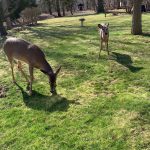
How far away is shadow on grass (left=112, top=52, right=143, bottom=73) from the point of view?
11884mm

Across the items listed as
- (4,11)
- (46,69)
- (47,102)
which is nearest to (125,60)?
(46,69)

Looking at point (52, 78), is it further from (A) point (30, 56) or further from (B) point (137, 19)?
(B) point (137, 19)

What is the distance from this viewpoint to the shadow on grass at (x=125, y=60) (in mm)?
11884

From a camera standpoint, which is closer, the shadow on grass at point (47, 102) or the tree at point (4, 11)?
the shadow on grass at point (47, 102)

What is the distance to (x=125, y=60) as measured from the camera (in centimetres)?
1305

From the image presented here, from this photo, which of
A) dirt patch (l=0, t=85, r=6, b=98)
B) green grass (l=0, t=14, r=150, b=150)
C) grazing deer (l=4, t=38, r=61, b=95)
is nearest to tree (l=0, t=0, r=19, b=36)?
green grass (l=0, t=14, r=150, b=150)

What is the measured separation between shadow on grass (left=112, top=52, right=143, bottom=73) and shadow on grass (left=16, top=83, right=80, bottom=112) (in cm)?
302

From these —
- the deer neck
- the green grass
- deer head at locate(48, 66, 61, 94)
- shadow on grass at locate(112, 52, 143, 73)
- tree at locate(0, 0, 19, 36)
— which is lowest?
the green grass

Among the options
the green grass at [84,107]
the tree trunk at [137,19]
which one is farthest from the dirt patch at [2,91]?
the tree trunk at [137,19]

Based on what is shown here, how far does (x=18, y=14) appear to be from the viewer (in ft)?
120

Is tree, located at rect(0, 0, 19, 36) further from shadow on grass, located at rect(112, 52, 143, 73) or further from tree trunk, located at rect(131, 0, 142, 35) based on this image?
shadow on grass, located at rect(112, 52, 143, 73)

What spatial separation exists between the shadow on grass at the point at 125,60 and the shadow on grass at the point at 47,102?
9.90ft

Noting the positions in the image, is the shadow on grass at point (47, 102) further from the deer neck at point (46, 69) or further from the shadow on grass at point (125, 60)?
the shadow on grass at point (125, 60)

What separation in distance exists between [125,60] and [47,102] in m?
4.44
